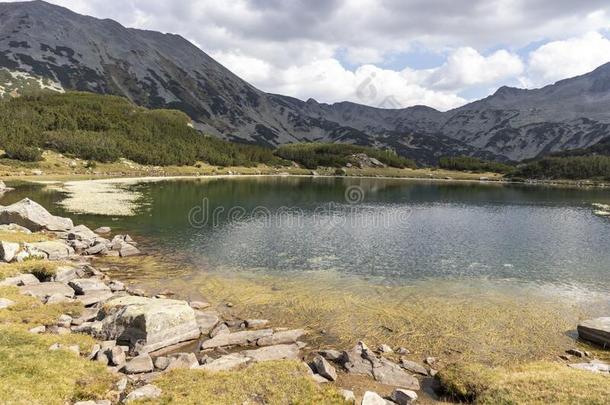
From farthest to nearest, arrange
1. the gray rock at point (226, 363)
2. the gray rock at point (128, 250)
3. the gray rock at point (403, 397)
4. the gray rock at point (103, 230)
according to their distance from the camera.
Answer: the gray rock at point (103, 230), the gray rock at point (128, 250), the gray rock at point (226, 363), the gray rock at point (403, 397)

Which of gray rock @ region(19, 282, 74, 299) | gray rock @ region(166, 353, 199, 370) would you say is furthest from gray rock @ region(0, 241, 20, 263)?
gray rock @ region(166, 353, 199, 370)

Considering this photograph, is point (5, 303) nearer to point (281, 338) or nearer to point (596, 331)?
point (281, 338)

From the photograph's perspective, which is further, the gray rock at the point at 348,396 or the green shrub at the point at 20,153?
the green shrub at the point at 20,153

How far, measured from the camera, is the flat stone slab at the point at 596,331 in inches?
1046

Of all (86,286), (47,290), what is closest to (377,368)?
(86,286)

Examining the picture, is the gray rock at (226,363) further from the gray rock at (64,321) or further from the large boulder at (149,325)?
the gray rock at (64,321)

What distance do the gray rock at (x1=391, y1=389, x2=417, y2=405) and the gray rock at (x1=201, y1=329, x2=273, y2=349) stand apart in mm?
9903

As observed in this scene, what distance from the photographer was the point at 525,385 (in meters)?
17.7

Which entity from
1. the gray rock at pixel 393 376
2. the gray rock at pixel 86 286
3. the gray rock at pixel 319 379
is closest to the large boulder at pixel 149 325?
the gray rock at pixel 86 286

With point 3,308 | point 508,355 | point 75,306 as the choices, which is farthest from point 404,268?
point 3,308

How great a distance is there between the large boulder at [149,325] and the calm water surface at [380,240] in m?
17.5

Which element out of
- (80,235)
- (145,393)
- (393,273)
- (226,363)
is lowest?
(393,273)

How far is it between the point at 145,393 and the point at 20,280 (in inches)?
809

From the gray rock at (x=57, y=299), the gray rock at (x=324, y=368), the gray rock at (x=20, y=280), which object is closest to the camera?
the gray rock at (x=324, y=368)
